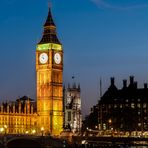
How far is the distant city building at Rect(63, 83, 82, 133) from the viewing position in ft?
386

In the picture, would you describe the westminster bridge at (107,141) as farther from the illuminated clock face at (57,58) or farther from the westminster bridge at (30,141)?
the illuminated clock face at (57,58)

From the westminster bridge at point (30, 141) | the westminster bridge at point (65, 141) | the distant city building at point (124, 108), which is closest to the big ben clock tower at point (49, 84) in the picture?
the westminster bridge at point (30, 141)

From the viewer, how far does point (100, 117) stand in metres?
112

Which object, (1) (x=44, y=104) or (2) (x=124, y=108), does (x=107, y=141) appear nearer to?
(1) (x=44, y=104)

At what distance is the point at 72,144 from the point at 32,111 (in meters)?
8.98

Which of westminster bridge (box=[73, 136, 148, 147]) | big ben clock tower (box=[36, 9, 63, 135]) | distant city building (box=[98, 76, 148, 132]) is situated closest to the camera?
westminster bridge (box=[73, 136, 148, 147])

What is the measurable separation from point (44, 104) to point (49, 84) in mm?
2911

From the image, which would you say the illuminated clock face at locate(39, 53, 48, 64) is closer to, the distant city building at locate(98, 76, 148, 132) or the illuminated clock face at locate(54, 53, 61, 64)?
the illuminated clock face at locate(54, 53, 61, 64)

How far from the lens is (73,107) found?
12275 centimetres

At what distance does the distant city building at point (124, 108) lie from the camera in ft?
334

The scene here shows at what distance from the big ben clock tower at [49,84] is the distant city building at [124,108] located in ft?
62.1

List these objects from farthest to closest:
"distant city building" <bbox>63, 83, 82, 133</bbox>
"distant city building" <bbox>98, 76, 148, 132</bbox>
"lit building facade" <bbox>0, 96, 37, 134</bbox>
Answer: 1. "distant city building" <bbox>63, 83, 82, 133</bbox>
2. "distant city building" <bbox>98, 76, 148, 132</bbox>
3. "lit building facade" <bbox>0, 96, 37, 134</bbox>

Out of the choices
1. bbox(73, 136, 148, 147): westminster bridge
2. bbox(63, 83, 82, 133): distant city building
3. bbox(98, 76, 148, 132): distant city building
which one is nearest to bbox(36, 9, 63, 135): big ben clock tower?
bbox(73, 136, 148, 147): westminster bridge

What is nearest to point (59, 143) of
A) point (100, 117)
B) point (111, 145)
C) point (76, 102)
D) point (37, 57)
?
point (111, 145)
